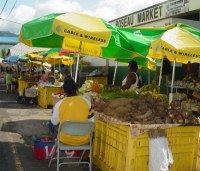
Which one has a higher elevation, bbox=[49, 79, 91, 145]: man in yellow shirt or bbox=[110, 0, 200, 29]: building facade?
bbox=[110, 0, 200, 29]: building facade

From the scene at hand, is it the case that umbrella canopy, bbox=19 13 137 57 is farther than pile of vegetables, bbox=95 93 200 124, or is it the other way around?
umbrella canopy, bbox=19 13 137 57

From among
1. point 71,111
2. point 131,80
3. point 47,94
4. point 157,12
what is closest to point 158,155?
point 71,111

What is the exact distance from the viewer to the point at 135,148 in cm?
538

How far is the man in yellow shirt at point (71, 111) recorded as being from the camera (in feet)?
19.0

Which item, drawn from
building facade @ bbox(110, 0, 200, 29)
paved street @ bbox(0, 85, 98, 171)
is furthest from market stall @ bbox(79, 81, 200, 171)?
building facade @ bbox(110, 0, 200, 29)

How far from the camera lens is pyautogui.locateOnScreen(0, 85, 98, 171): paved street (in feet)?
21.7

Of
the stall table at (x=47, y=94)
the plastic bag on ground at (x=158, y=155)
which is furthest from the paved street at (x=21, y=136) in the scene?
the plastic bag on ground at (x=158, y=155)

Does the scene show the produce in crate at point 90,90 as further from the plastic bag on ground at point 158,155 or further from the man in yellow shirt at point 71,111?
the plastic bag on ground at point 158,155

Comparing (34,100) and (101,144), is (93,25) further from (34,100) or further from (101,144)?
(34,100)

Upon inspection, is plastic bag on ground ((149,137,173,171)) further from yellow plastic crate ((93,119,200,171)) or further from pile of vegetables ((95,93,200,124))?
pile of vegetables ((95,93,200,124))

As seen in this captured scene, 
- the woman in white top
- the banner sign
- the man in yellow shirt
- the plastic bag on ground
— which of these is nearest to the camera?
the plastic bag on ground

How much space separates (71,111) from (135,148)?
1.25 m

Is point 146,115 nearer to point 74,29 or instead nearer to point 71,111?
point 71,111

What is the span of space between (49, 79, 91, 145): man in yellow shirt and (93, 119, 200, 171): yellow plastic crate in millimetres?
513
